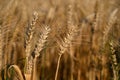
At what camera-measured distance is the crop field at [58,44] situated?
133cm

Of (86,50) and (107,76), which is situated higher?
(86,50)

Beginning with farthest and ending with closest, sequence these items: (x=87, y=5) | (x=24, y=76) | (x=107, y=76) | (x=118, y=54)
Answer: (x=87, y=5), (x=107, y=76), (x=118, y=54), (x=24, y=76)

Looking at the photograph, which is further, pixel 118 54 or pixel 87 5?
pixel 87 5

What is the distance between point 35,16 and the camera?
1.30m

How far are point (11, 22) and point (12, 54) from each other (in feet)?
1.17

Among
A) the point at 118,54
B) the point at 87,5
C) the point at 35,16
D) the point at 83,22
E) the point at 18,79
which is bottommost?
the point at 18,79

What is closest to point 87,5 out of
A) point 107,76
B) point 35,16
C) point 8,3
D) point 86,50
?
point 86,50

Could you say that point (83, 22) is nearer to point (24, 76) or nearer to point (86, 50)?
point (86, 50)

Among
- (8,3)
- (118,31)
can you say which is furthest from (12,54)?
(118,31)

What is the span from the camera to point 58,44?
1421 millimetres

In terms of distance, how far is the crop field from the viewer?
4.37 feet

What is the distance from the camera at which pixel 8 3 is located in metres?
2.08

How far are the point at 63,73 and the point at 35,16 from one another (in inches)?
56.1

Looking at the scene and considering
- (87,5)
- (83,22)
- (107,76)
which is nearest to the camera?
(107,76)
